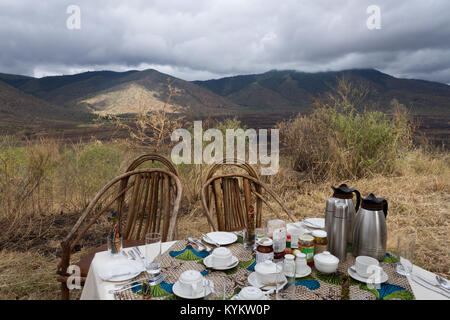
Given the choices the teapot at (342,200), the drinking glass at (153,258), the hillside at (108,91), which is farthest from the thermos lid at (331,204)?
the hillside at (108,91)

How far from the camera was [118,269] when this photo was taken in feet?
3.47

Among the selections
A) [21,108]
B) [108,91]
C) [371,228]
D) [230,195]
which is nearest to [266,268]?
[371,228]

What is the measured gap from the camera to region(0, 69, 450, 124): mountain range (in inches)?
1720

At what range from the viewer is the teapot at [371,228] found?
112cm

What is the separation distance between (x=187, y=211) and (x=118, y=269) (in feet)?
8.96

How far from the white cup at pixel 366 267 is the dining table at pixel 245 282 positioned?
0.04m

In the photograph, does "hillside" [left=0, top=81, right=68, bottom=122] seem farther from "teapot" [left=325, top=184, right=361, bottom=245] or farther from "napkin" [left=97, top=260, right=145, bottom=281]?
"teapot" [left=325, top=184, right=361, bottom=245]

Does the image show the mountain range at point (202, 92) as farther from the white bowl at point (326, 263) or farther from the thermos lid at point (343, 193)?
the white bowl at point (326, 263)

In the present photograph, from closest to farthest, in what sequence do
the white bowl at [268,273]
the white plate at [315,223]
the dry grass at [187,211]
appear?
1. the white bowl at [268,273]
2. the white plate at [315,223]
3. the dry grass at [187,211]
